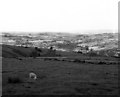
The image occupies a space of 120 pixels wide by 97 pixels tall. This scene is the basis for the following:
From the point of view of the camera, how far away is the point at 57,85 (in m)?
26.8

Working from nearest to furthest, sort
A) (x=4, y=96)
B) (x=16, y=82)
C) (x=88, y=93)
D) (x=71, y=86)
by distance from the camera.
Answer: (x=4, y=96), (x=88, y=93), (x=71, y=86), (x=16, y=82)

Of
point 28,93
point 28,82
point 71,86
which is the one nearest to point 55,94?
point 28,93

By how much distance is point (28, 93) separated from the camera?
22922 millimetres

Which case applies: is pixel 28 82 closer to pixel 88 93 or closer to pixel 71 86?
pixel 71 86

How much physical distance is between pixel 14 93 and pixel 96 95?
669cm

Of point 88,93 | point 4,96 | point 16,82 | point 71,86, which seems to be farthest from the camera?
point 16,82

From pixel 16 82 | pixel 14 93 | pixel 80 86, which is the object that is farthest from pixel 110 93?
pixel 16 82

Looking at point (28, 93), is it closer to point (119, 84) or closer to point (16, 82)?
point (16, 82)

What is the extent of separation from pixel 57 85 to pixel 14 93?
5.21m

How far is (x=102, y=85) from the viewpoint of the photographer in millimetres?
27750

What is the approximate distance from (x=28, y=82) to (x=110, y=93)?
29.4ft

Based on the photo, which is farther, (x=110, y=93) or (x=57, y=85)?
(x=57, y=85)

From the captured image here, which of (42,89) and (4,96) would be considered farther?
(42,89)

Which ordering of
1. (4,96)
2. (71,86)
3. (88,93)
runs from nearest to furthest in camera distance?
(4,96)
(88,93)
(71,86)
